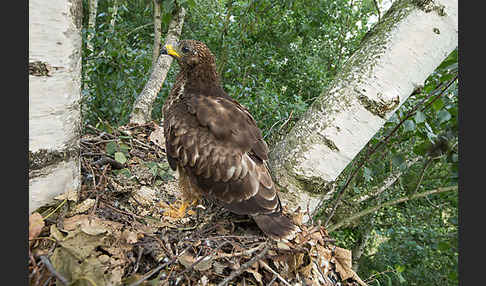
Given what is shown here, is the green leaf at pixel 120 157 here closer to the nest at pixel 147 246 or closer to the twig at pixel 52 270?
the nest at pixel 147 246

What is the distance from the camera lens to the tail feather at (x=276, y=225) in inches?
66.6

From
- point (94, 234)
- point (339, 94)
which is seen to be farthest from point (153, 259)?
point (339, 94)

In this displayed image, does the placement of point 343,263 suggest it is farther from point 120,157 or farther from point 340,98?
point 120,157

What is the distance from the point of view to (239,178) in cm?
200

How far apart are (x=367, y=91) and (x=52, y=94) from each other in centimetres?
152

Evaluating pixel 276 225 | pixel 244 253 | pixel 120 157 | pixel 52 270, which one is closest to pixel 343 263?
pixel 276 225

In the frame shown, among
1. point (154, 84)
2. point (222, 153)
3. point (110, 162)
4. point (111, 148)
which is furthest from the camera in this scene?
point (154, 84)

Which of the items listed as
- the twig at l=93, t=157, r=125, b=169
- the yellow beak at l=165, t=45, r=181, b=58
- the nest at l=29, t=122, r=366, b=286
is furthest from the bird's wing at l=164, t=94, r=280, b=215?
the yellow beak at l=165, t=45, r=181, b=58

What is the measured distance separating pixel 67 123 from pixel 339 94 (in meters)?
1.41

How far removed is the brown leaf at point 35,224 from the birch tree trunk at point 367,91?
49.4 inches

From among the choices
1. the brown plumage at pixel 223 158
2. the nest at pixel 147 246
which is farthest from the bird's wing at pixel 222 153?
the nest at pixel 147 246

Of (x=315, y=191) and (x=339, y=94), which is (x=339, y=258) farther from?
(x=339, y=94)

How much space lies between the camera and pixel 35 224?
1263mm

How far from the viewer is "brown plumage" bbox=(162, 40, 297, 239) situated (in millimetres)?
1864
